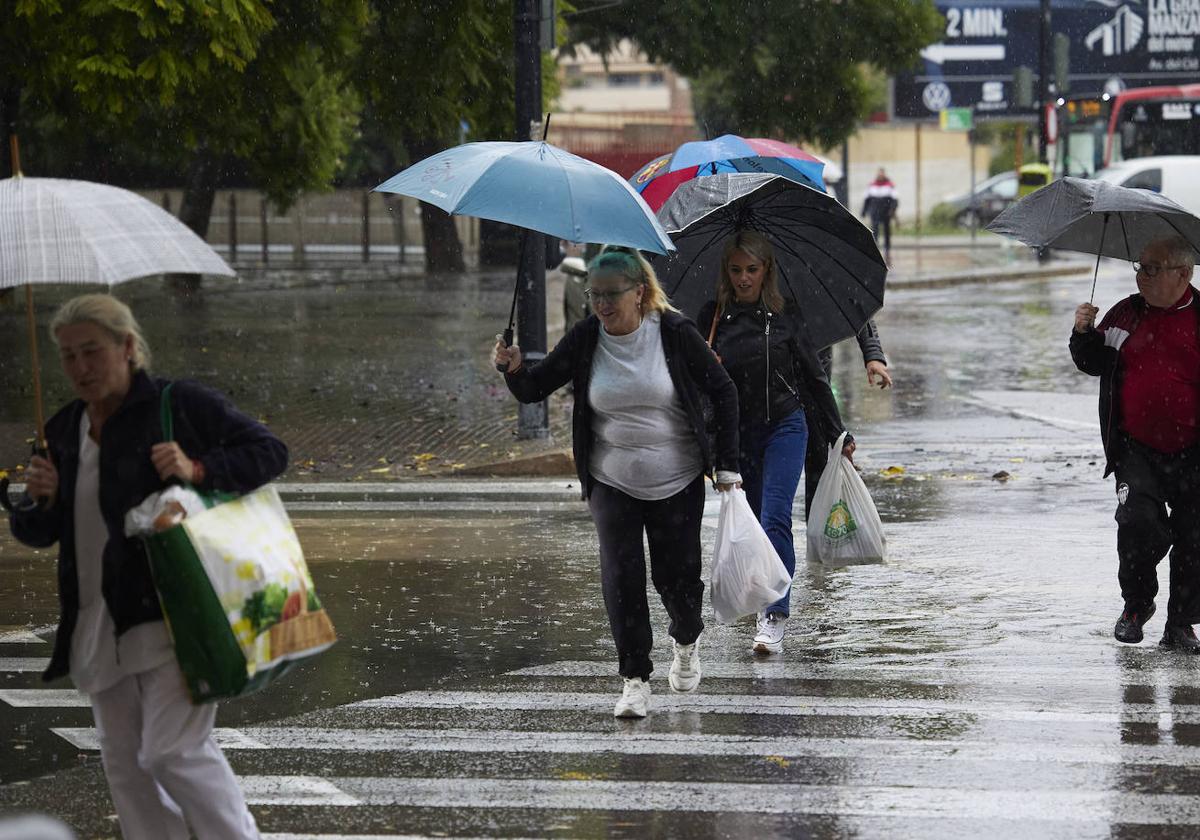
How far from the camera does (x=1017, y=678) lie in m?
7.25

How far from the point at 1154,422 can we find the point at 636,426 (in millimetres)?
2306

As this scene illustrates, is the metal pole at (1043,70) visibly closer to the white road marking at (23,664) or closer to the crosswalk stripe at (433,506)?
the crosswalk stripe at (433,506)

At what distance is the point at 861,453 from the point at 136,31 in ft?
21.8

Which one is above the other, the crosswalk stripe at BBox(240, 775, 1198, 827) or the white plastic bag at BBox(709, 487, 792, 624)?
the white plastic bag at BBox(709, 487, 792, 624)

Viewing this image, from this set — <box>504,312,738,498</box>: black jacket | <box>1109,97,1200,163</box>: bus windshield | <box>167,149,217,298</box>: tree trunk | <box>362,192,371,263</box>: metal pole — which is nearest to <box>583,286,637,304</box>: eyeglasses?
<box>504,312,738,498</box>: black jacket

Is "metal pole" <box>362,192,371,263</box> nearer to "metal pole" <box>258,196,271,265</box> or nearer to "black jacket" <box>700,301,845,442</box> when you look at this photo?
"metal pole" <box>258,196,271,265</box>

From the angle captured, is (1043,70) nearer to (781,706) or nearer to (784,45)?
(784,45)

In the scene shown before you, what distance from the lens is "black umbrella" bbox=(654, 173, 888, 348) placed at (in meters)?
7.93

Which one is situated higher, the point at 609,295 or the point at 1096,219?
the point at 1096,219

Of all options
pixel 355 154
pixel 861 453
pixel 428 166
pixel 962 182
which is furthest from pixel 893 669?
pixel 962 182

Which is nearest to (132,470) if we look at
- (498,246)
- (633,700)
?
(633,700)

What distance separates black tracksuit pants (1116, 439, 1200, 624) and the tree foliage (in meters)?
23.4

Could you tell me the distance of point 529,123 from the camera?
1430 cm

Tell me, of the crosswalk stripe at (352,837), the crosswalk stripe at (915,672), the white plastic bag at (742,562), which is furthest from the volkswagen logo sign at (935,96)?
the crosswalk stripe at (352,837)
